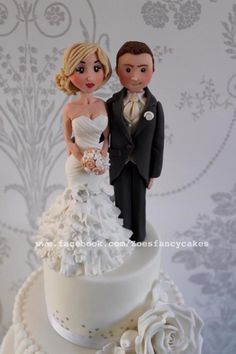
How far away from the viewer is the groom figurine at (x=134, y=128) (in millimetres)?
723

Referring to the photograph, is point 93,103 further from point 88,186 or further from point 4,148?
point 4,148

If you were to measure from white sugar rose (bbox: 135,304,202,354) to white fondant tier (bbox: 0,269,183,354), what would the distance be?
0.12 meters

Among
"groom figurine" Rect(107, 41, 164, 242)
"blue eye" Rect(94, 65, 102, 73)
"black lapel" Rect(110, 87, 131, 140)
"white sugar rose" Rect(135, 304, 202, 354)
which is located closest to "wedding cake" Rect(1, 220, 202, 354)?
"white sugar rose" Rect(135, 304, 202, 354)

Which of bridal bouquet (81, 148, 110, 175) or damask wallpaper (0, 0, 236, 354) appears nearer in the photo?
bridal bouquet (81, 148, 110, 175)

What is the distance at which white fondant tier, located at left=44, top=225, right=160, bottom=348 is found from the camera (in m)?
0.75

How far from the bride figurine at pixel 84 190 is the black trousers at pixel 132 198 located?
42 mm

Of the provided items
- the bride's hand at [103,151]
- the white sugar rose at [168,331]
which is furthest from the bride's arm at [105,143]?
the white sugar rose at [168,331]

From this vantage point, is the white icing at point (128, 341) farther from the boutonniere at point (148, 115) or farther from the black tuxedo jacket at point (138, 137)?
the boutonniere at point (148, 115)

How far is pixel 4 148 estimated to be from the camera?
120 cm

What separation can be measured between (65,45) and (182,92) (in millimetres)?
319

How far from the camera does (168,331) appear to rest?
2.46 feet

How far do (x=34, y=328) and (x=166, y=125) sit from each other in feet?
1.99

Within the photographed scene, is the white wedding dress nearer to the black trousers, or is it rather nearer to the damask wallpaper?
the black trousers

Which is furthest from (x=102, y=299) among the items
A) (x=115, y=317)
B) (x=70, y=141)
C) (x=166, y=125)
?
(x=166, y=125)
